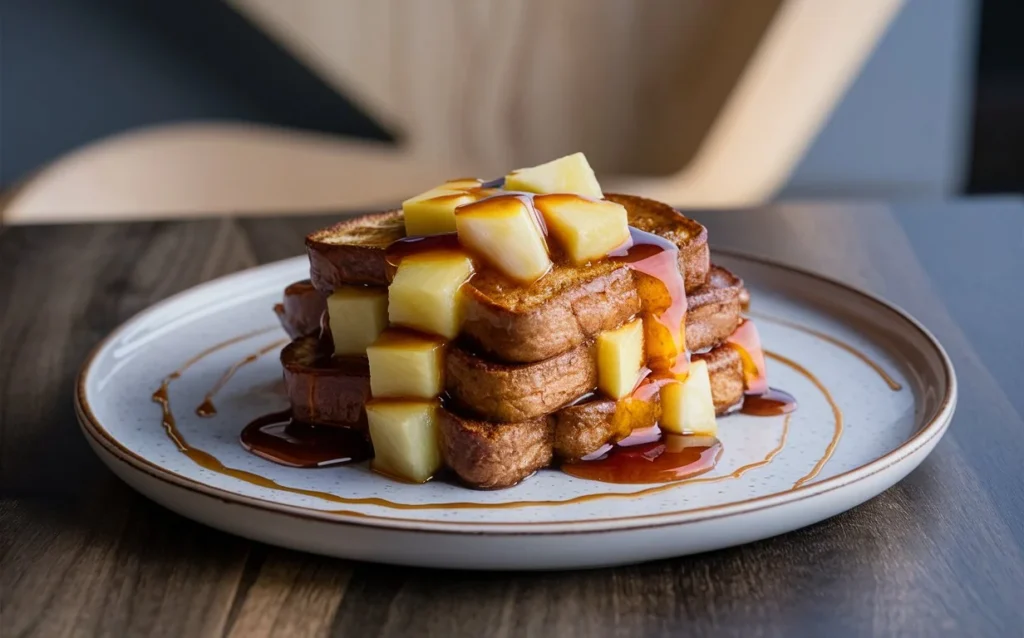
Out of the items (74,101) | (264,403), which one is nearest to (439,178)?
(74,101)

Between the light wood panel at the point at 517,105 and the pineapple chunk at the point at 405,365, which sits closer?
the pineapple chunk at the point at 405,365

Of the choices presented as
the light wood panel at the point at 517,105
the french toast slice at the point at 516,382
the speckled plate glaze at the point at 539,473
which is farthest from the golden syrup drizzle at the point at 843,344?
the light wood panel at the point at 517,105

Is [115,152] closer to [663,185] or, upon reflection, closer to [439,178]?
[439,178]

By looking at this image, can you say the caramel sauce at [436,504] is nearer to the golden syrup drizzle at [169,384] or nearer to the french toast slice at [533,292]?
the golden syrup drizzle at [169,384]

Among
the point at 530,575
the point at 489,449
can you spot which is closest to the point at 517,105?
the point at 489,449

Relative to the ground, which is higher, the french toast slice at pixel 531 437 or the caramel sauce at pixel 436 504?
the french toast slice at pixel 531 437
